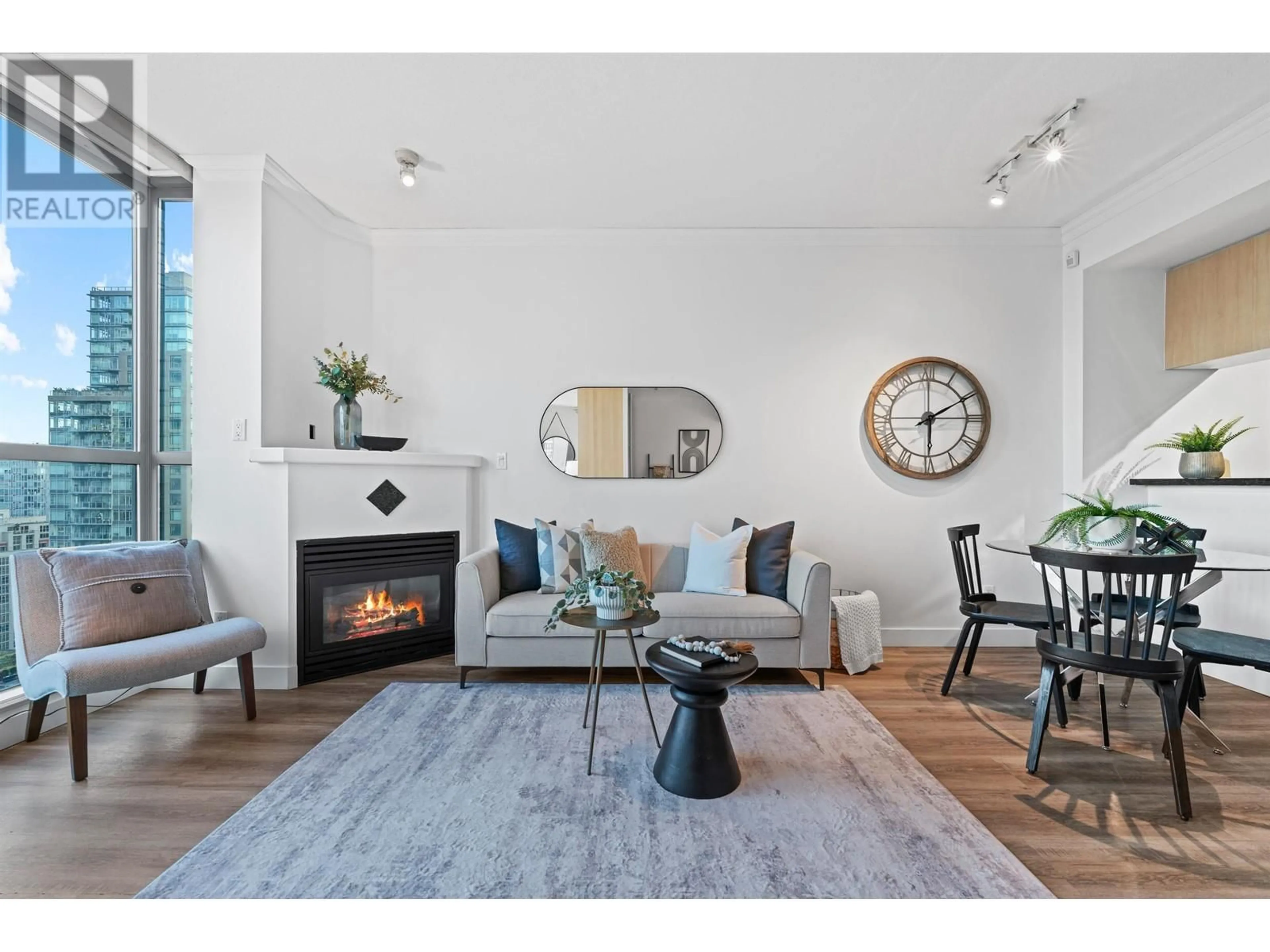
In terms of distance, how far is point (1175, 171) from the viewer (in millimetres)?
3012

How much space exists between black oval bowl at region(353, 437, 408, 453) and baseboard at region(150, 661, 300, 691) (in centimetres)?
132

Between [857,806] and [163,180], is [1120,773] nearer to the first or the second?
[857,806]

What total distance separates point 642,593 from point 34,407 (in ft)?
10.0

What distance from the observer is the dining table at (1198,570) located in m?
2.32

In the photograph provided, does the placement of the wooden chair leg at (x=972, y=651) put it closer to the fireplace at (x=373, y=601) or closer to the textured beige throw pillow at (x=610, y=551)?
the textured beige throw pillow at (x=610, y=551)

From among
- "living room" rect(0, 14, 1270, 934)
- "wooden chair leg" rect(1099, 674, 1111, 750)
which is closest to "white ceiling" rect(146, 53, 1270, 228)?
"living room" rect(0, 14, 1270, 934)

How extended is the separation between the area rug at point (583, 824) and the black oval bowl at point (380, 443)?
1.62 meters

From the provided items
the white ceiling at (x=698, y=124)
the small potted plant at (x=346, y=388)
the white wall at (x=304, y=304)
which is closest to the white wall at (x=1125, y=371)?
the white ceiling at (x=698, y=124)

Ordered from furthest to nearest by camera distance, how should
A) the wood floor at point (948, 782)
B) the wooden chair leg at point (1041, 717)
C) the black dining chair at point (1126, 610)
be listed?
the black dining chair at point (1126, 610) < the wooden chair leg at point (1041, 717) < the wood floor at point (948, 782)

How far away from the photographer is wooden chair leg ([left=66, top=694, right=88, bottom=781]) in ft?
7.04
